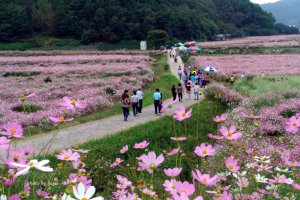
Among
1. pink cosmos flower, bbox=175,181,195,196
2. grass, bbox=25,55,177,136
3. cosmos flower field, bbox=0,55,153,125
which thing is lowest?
grass, bbox=25,55,177,136

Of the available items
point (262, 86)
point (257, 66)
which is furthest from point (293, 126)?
point (257, 66)

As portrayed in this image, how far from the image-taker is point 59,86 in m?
21.7

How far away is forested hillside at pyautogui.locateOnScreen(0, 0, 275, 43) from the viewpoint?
70.9 meters

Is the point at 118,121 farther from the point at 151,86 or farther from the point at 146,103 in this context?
the point at 151,86

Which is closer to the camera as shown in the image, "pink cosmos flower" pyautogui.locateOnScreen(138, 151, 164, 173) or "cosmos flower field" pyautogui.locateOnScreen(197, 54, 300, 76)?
"pink cosmos flower" pyautogui.locateOnScreen(138, 151, 164, 173)

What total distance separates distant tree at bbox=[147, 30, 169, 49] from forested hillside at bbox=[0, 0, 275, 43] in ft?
32.9

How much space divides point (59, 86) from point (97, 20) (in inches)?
2127

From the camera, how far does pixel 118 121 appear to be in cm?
1474

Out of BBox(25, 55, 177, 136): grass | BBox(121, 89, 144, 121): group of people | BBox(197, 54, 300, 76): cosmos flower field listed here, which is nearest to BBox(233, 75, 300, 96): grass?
BBox(25, 55, 177, 136): grass

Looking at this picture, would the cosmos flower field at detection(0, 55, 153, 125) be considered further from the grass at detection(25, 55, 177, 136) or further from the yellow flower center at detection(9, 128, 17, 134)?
the yellow flower center at detection(9, 128, 17, 134)

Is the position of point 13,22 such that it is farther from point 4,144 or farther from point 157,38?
point 4,144

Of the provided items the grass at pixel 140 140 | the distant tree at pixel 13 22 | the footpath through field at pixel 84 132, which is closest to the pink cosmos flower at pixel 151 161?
the grass at pixel 140 140

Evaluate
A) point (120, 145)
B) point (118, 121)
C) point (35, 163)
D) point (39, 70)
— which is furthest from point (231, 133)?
point (39, 70)

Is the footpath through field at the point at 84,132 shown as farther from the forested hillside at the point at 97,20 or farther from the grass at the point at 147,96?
the forested hillside at the point at 97,20
